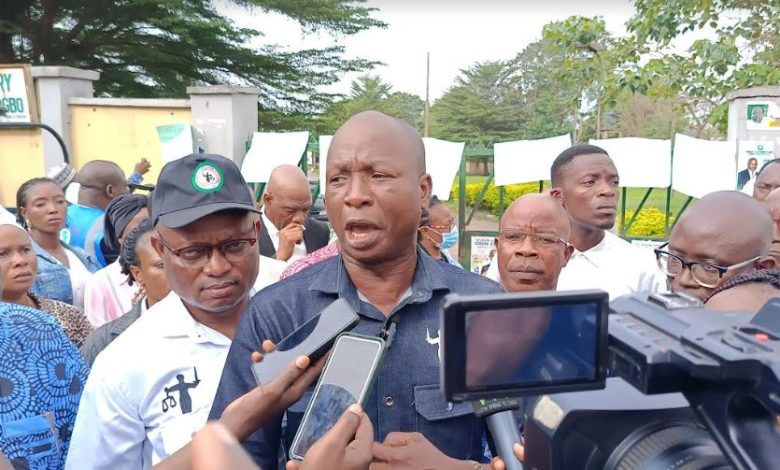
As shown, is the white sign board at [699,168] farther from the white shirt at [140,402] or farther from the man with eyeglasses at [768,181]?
the white shirt at [140,402]

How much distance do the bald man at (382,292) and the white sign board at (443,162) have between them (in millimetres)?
4333

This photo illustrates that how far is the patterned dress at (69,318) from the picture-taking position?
302cm

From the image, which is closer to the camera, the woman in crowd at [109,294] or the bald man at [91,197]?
the woman in crowd at [109,294]

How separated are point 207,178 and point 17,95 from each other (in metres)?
7.30

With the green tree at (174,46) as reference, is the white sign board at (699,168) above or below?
below

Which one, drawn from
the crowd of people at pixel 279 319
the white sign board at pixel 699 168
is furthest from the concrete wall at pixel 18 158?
the white sign board at pixel 699 168

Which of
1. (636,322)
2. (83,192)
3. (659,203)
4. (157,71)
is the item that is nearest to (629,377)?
(636,322)

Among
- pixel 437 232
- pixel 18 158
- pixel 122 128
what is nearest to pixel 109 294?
pixel 437 232

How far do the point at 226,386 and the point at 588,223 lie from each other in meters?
2.45

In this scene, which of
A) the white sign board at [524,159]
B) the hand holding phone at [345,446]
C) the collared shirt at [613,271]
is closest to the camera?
the hand holding phone at [345,446]

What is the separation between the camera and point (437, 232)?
12.7 ft

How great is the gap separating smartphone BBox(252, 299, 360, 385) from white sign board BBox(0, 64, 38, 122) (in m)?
7.98

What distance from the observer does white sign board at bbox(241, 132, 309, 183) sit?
661 centimetres

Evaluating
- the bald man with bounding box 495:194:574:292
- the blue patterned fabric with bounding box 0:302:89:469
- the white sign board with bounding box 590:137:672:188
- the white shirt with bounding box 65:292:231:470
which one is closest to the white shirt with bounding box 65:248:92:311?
the blue patterned fabric with bounding box 0:302:89:469
